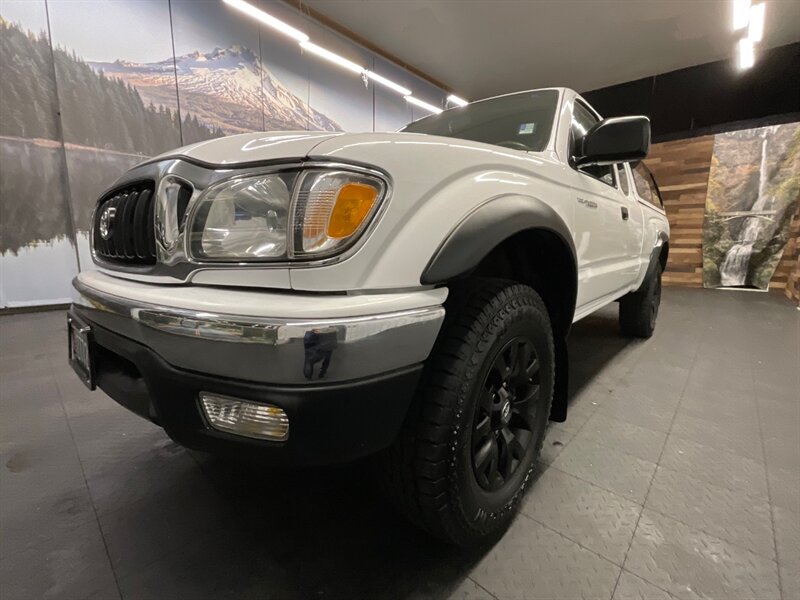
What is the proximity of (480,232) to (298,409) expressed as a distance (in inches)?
21.8

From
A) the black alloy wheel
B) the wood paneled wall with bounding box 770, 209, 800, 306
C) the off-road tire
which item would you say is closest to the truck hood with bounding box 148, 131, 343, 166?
the black alloy wheel

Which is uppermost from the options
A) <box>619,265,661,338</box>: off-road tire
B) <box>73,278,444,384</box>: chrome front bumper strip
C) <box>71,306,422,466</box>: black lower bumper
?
<box>73,278,444,384</box>: chrome front bumper strip

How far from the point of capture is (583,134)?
67.7 inches

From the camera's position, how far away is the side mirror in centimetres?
133

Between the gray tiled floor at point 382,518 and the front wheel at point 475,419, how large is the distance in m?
0.17

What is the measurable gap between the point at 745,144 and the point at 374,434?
8516 mm

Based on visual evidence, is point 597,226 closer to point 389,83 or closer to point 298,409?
point 298,409

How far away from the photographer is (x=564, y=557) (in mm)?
1004

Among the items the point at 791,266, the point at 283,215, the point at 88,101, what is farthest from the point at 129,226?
the point at 791,266

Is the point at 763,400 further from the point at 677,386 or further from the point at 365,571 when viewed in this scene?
the point at 365,571

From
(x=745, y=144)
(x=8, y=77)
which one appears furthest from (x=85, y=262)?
(x=745, y=144)

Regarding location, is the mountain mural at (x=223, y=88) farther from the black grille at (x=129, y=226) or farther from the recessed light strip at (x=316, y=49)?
the black grille at (x=129, y=226)

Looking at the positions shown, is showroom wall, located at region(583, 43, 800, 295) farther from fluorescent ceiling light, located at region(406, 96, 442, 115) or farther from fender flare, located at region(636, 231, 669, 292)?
fluorescent ceiling light, located at region(406, 96, 442, 115)

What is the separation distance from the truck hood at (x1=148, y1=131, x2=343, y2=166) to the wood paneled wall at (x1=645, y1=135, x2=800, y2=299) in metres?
8.18
